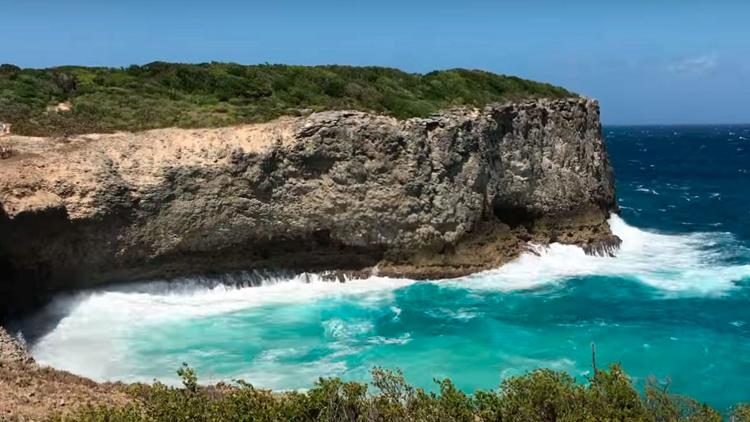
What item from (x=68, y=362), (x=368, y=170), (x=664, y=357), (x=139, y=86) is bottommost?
(x=664, y=357)

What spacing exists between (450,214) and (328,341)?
510 inches

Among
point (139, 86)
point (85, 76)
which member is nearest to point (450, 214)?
point (139, 86)

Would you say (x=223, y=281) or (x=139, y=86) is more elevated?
(x=139, y=86)

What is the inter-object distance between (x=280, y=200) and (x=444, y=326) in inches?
441

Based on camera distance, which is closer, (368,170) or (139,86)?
(368,170)

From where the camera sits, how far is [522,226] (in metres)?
44.1

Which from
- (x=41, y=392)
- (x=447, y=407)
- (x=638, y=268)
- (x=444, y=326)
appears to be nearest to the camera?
(x=447, y=407)

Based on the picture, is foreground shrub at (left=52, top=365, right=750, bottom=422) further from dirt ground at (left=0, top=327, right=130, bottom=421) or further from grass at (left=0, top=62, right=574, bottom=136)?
grass at (left=0, top=62, right=574, bottom=136)

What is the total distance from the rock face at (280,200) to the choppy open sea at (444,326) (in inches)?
61.6

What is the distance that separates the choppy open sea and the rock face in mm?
1566

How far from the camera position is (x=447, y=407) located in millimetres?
15445

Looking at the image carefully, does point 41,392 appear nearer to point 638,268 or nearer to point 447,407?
point 447,407

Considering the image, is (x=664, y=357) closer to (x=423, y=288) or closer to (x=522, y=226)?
(x=423, y=288)

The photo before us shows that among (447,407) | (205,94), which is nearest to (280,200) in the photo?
(205,94)
